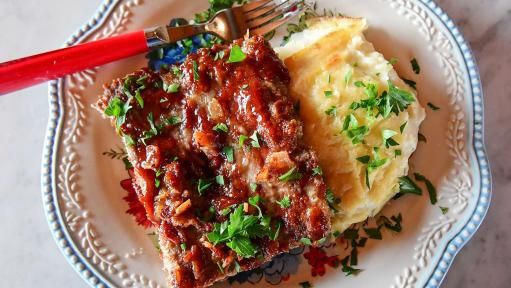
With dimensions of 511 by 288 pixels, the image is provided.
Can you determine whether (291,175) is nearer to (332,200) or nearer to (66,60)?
(332,200)

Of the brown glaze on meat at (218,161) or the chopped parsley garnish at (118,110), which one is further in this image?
the chopped parsley garnish at (118,110)

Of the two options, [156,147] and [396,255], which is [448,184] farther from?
[156,147]

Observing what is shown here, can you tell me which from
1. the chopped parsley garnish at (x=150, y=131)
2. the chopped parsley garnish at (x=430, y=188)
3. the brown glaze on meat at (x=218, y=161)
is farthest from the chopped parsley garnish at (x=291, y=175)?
the chopped parsley garnish at (x=430, y=188)

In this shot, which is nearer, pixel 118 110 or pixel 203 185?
pixel 203 185

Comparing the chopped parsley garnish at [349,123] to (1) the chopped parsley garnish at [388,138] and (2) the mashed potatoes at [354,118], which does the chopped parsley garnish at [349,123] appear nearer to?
(2) the mashed potatoes at [354,118]

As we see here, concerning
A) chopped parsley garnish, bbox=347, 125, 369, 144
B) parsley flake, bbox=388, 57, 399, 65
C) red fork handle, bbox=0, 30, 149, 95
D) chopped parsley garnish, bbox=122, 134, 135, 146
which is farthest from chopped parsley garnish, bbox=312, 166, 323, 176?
red fork handle, bbox=0, 30, 149, 95

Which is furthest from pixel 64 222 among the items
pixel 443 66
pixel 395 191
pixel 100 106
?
pixel 443 66

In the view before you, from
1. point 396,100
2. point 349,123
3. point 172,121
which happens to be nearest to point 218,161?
point 172,121

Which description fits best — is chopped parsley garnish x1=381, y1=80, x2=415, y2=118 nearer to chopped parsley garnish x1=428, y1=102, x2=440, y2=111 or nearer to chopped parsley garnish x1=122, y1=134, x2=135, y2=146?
chopped parsley garnish x1=428, y1=102, x2=440, y2=111
